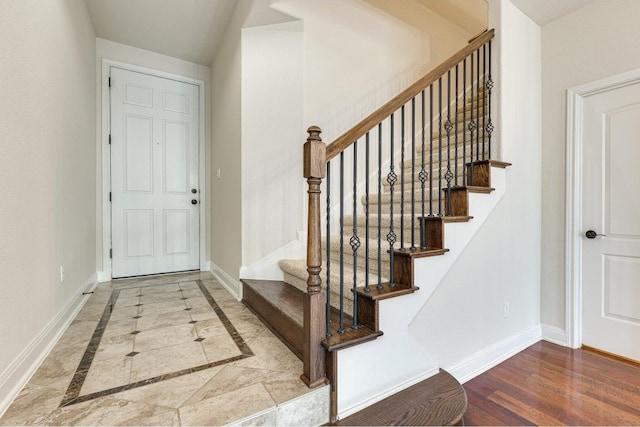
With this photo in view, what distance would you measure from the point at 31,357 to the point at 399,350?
5.97ft

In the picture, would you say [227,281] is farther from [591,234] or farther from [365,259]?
[591,234]

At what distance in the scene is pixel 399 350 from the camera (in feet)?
5.21

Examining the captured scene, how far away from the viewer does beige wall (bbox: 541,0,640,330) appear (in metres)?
2.17

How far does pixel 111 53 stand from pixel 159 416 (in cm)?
372

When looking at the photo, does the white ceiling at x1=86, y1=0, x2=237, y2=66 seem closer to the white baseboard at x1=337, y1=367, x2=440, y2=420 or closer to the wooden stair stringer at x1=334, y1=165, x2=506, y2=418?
the wooden stair stringer at x1=334, y1=165, x2=506, y2=418

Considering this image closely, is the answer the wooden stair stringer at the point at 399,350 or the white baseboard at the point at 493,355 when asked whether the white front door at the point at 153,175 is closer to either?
the wooden stair stringer at the point at 399,350

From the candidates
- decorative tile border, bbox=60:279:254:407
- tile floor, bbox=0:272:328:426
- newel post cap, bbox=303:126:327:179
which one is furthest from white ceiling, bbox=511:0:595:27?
decorative tile border, bbox=60:279:254:407

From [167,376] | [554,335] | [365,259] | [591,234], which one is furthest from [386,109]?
[554,335]

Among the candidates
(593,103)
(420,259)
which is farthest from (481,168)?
(593,103)

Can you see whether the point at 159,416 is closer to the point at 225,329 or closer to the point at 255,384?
the point at 255,384

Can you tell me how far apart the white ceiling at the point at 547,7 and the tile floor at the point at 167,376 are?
301 cm

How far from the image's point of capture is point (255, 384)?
4.43 feet

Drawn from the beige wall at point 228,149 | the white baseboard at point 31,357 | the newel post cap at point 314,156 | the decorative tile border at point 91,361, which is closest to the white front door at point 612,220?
the newel post cap at point 314,156

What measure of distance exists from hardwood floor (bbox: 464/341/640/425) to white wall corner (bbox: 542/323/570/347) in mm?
111
